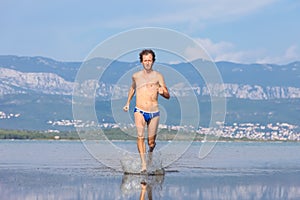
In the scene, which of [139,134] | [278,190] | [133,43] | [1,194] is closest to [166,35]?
[133,43]

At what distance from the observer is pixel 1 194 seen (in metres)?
14.8

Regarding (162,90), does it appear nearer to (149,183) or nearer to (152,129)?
(152,129)

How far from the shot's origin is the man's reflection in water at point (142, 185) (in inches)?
591

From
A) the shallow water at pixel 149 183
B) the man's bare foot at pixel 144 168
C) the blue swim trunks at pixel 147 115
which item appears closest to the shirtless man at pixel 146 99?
the blue swim trunks at pixel 147 115

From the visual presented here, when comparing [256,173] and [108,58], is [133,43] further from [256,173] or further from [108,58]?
[256,173]

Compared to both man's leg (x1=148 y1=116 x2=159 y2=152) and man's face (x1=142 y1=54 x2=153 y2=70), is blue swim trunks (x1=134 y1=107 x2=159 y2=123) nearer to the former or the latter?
man's leg (x1=148 y1=116 x2=159 y2=152)

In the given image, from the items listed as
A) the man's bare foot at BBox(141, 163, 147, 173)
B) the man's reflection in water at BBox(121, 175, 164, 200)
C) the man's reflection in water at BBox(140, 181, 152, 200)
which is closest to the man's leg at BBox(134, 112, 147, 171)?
the man's bare foot at BBox(141, 163, 147, 173)

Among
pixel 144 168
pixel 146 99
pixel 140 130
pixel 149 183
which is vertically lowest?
pixel 149 183

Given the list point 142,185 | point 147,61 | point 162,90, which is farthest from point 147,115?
point 142,185

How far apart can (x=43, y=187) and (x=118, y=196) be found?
2349 millimetres

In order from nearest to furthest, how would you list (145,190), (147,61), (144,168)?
(145,190), (147,61), (144,168)

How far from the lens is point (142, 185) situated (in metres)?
16.6

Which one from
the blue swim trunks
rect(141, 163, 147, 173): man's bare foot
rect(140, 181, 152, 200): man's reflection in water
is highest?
the blue swim trunks

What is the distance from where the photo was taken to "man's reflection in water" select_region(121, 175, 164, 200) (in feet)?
49.3
